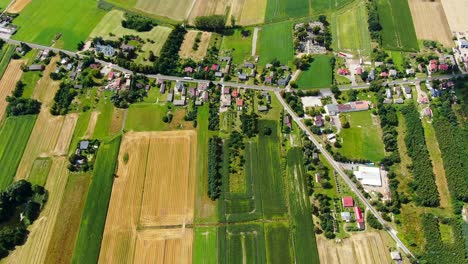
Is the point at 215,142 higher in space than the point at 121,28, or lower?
lower

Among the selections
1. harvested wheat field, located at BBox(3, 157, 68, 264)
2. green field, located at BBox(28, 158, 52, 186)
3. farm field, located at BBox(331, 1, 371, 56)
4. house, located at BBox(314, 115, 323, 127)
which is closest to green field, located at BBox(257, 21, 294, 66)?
farm field, located at BBox(331, 1, 371, 56)

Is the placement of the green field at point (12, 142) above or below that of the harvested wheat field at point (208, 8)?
below

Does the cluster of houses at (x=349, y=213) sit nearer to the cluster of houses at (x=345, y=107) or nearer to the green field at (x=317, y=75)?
the cluster of houses at (x=345, y=107)

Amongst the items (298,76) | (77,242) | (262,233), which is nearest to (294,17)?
(298,76)

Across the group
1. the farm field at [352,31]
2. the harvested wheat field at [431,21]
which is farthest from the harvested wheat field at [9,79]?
the harvested wheat field at [431,21]

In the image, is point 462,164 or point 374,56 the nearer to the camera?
point 462,164

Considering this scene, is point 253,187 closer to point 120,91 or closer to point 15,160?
point 120,91
